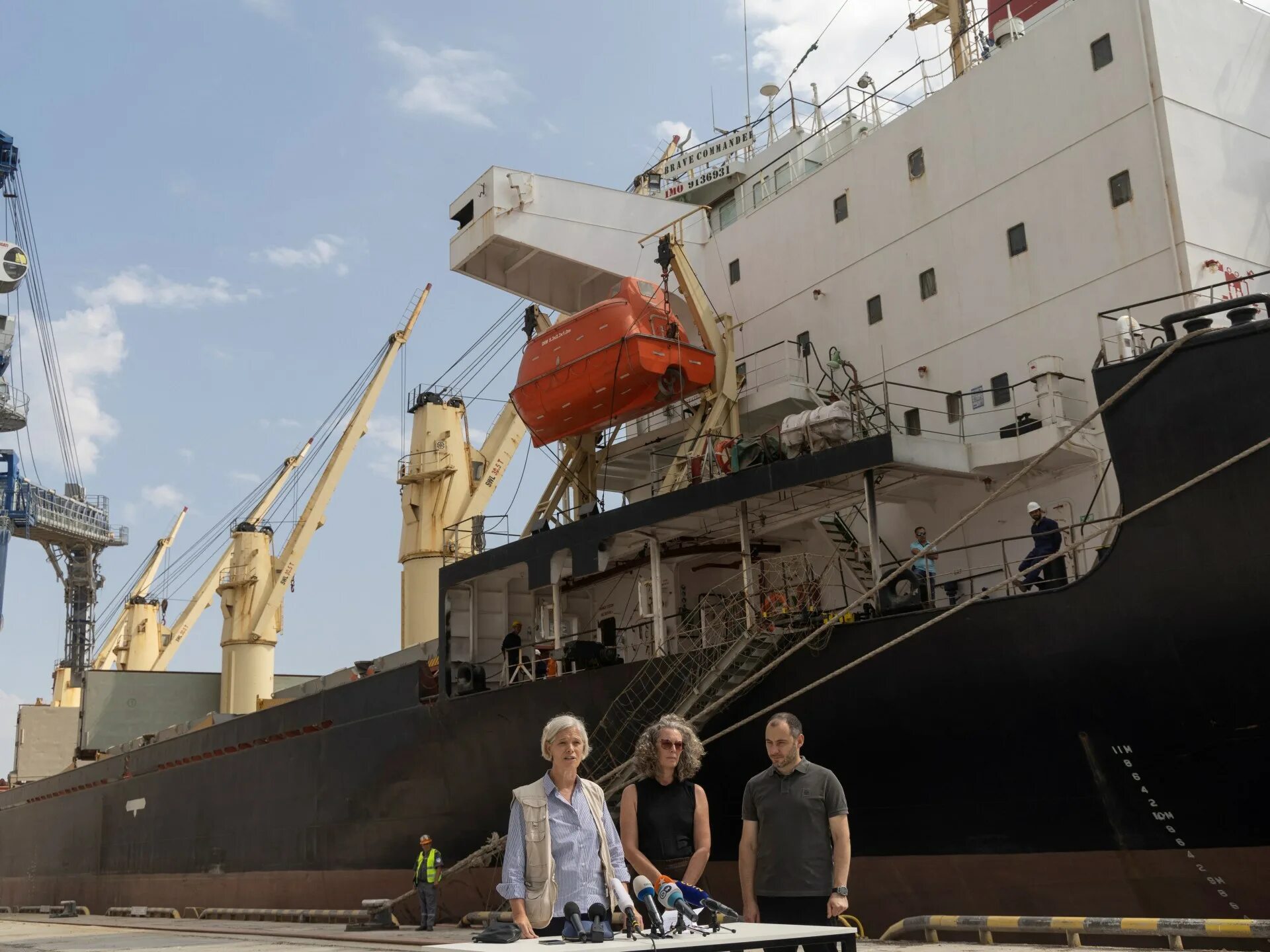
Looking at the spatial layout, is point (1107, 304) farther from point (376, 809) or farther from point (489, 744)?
point (376, 809)

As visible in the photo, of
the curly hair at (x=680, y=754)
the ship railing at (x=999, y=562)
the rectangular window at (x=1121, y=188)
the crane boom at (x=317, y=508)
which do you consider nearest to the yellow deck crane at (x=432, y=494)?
the crane boom at (x=317, y=508)

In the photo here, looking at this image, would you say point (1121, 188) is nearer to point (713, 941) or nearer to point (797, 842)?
point (797, 842)

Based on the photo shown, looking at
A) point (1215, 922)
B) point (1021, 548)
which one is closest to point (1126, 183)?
point (1021, 548)

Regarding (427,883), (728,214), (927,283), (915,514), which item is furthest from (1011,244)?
(427,883)

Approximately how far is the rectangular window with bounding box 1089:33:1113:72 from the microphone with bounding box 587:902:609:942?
10.7 metres

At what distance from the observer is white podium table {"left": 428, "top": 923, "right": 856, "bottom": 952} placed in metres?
3.49

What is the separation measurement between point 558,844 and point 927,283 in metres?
10.1

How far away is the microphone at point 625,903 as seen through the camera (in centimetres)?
377

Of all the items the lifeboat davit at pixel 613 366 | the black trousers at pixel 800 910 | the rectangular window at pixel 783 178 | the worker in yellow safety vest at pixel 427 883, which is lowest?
the worker in yellow safety vest at pixel 427 883

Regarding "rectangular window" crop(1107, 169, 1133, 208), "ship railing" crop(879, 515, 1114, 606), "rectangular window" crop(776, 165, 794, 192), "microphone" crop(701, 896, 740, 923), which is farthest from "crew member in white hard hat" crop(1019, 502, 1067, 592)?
"rectangular window" crop(776, 165, 794, 192)

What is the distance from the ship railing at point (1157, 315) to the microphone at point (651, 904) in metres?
6.69

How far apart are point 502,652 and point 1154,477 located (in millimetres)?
7802

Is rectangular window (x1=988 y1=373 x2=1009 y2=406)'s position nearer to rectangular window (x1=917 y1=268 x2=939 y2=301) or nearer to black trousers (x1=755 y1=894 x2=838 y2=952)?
rectangular window (x1=917 y1=268 x2=939 y2=301)

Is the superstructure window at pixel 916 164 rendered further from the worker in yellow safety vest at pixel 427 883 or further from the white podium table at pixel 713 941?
the white podium table at pixel 713 941
